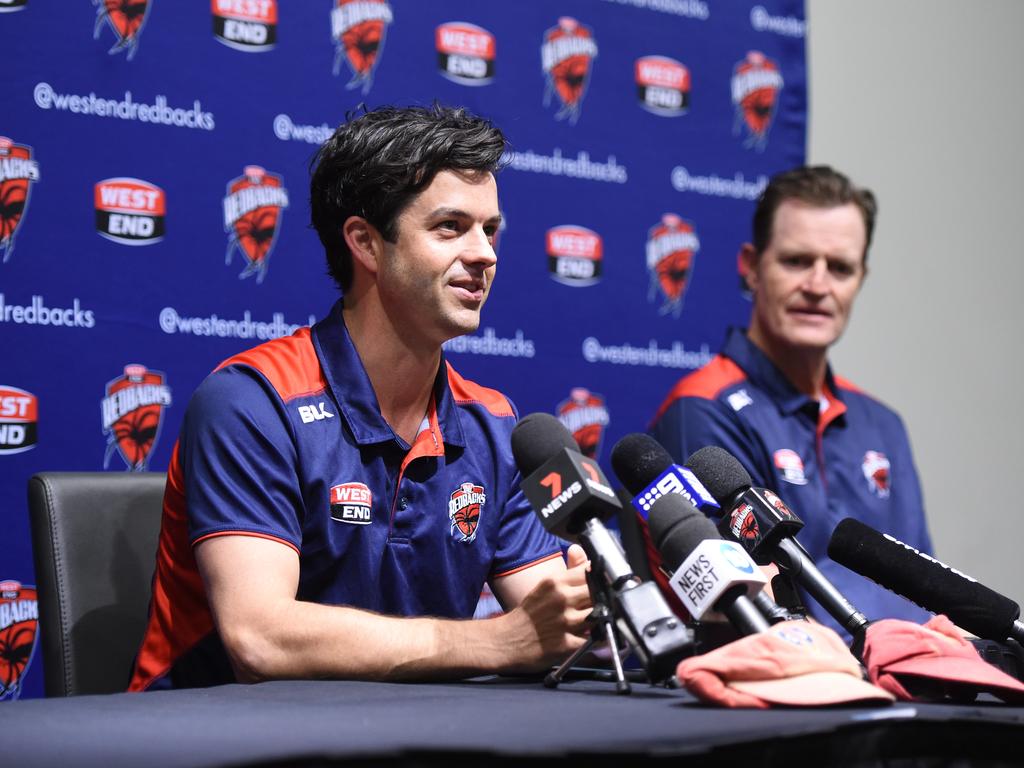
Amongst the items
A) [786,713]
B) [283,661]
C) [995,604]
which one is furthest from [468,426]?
[786,713]

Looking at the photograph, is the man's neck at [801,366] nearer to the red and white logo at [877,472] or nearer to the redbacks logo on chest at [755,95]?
the red and white logo at [877,472]

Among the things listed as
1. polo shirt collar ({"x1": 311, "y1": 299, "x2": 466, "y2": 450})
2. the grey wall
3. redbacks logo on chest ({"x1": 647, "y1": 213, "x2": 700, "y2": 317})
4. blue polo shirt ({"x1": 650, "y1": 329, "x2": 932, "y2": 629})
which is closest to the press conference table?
polo shirt collar ({"x1": 311, "y1": 299, "x2": 466, "y2": 450})

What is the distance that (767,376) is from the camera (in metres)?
2.80

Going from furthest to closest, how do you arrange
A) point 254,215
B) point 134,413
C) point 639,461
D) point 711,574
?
point 254,215 → point 134,413 → point 639,461 → point 711,574

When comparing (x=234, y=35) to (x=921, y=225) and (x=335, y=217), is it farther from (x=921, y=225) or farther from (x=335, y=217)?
(x=921, y=225)

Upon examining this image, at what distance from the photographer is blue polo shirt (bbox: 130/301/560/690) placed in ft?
5.82

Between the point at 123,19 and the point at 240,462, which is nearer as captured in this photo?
the point at 240,462

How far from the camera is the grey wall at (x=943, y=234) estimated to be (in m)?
3.66

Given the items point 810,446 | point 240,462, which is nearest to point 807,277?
point 810,446

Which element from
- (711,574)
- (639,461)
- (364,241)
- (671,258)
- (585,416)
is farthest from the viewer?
(671,258)

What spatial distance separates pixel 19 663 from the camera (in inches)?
93.2

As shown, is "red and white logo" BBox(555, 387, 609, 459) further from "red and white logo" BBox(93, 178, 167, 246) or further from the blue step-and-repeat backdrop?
"red and white logo" BBox(93, 178, 167, 246)

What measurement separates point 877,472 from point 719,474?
1.45 meters

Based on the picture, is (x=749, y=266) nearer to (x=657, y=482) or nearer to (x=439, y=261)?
(x=439, y=261)
